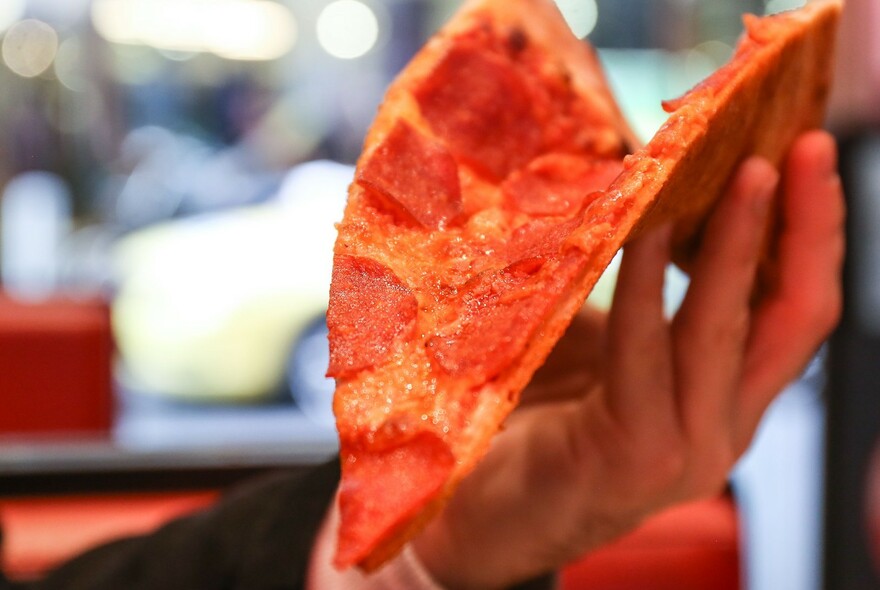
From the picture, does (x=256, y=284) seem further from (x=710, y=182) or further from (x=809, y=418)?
(x=710, y=182)

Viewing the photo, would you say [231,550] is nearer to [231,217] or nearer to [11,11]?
[231,217]

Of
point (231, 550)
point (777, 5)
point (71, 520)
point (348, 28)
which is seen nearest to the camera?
point (231, 550)

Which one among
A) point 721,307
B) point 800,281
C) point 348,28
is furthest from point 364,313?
point 348,28

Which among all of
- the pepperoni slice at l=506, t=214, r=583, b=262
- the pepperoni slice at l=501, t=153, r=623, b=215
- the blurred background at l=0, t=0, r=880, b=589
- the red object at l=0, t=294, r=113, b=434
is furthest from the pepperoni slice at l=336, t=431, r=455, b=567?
the red object at l=0, t=294, r=113, b=434

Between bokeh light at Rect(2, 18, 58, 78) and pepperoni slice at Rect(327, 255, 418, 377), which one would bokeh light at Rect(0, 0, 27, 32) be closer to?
bokeh light at Rect(2, 18, 58, 78)

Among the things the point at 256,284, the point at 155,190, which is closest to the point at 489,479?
the point at 256,284

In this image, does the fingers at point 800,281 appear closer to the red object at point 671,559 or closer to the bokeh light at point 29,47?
the red object at point 671,559
